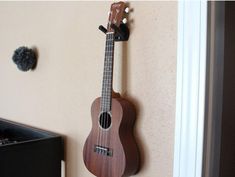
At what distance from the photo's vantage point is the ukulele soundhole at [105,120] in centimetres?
111

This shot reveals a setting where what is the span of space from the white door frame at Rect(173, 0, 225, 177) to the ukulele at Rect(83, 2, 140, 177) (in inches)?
7.7

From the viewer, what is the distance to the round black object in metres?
1.65

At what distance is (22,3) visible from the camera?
178cm

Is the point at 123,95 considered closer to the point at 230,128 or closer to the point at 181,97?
the point at 181,97

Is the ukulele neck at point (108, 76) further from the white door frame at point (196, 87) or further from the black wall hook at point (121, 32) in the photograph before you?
the white door frame at point (196, 87)

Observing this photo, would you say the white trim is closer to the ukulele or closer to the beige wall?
the beige wall

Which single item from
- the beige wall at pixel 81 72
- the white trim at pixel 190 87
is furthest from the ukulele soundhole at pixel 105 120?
the white trim at pixel 190 87

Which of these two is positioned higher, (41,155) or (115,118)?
(115,118)

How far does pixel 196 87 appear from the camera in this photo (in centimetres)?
94

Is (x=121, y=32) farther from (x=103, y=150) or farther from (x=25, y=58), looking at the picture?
(x=25, y=58)

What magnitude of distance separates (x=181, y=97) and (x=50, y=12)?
98 centimetres

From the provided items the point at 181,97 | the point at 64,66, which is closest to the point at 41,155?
the point at 64,66

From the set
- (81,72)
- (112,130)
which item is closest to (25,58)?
(81,72)

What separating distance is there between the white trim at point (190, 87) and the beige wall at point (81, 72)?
4 cm
